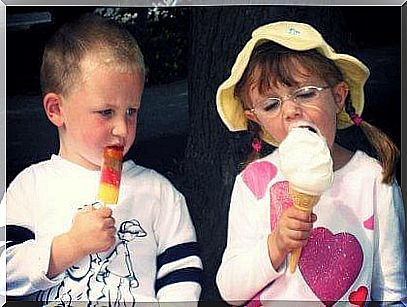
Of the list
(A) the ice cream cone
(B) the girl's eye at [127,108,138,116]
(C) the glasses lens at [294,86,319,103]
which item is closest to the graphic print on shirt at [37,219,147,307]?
(B) the girl's eye at [127,108,138,116]

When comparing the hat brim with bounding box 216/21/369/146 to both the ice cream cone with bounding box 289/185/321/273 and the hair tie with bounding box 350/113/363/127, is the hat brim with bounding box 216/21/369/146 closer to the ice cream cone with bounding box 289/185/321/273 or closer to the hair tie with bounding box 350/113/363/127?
the hair tie with bounding box 350/113/363/127

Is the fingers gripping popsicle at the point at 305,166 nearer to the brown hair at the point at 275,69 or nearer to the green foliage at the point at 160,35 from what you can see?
the brown hair at the point at 275,69

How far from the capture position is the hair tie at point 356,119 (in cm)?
→ 221

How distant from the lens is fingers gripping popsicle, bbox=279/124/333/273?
2.12m

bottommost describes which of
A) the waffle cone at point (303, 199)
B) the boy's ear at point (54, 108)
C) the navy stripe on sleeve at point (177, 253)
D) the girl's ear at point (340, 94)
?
the navy stripe on sleeve at point (177, 253)

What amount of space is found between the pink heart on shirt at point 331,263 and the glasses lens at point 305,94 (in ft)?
1.01

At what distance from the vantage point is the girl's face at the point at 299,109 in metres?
2.17

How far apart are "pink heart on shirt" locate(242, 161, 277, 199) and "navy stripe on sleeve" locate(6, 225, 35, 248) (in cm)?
53

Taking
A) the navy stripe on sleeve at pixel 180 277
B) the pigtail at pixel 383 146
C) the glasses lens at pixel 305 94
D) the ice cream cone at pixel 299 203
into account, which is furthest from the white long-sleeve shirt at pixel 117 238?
the pigtail at pixel 383 146

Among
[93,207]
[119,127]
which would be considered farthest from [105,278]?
[119,127]

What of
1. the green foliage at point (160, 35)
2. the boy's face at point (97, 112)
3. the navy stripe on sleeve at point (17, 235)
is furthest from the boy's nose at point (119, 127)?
the navy stripe on sleeve at point (17, 235)

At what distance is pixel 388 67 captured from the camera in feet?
7.30

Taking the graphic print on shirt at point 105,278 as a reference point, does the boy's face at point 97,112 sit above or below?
above

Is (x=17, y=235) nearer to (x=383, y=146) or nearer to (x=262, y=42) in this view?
(x=262, y=42)
